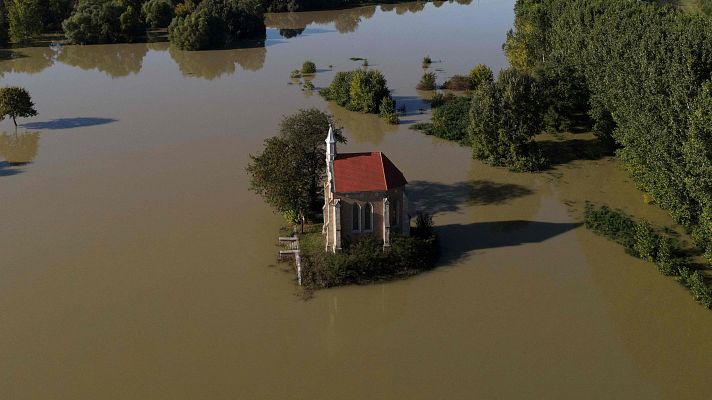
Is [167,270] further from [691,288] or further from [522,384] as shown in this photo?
[691,288]

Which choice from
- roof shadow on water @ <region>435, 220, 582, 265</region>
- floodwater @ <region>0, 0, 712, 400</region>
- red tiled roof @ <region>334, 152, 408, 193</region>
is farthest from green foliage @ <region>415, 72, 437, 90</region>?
red tiled roof @ <region>334, 152, 408, 193</region>

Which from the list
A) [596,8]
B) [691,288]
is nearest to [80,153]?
[691,288]

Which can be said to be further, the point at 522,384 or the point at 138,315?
the point at 138,315

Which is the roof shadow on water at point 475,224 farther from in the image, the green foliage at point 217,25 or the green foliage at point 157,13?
the green foliage at point 157,13

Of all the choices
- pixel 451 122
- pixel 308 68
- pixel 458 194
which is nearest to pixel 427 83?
pixel 451 122

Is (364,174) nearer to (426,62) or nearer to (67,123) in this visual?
(67,123)

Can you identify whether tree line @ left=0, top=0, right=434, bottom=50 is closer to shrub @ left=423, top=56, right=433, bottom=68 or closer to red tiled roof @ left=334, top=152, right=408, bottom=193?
shrub @ left=423, top=56, right=433, bottom=68

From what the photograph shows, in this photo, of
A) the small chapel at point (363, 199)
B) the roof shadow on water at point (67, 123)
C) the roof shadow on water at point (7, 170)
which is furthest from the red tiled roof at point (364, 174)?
the roof shadow on water at point (67, 123)
